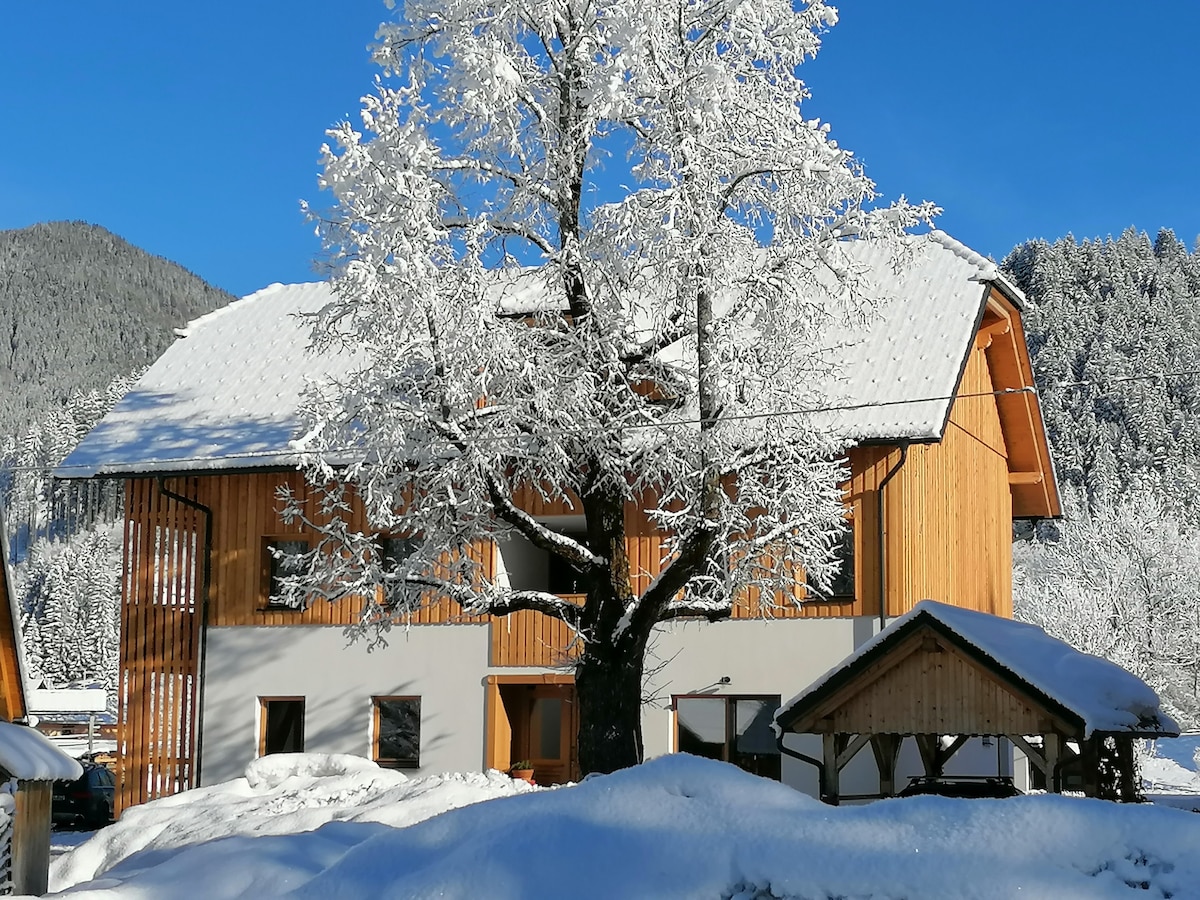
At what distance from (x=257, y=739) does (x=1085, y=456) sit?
256ft

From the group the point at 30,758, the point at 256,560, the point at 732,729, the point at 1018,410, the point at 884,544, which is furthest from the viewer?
the point at 1018,410

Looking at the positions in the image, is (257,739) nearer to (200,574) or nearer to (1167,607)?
(200,574)

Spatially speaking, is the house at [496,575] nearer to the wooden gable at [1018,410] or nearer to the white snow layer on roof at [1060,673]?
the wooden gable at [1018,410]

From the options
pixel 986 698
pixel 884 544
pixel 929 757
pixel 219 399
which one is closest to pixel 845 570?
pixel 884 544

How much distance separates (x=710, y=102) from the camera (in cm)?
1653

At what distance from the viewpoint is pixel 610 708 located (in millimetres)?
17203

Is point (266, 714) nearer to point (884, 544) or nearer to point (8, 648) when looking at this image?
point (8, 648)

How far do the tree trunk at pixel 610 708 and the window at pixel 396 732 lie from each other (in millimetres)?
8031

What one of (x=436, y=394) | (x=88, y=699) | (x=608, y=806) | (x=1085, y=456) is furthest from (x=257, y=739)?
(x=1085, y=456)

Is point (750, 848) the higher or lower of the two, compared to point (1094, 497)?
lower

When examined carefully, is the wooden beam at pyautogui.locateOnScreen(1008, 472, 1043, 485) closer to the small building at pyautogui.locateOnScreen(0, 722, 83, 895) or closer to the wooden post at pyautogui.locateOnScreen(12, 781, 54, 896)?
the small building at pyautogui.locateOnScreen(0, 722, 83, 895)

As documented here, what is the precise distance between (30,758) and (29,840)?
2.15 feet

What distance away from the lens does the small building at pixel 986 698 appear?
14.0 metres

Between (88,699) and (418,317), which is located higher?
(418,317)
